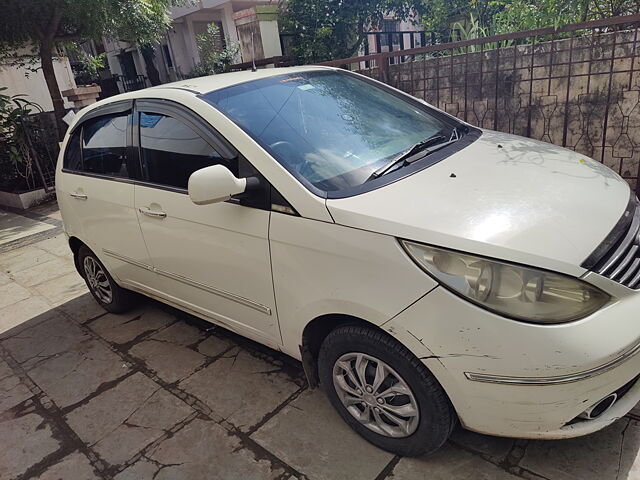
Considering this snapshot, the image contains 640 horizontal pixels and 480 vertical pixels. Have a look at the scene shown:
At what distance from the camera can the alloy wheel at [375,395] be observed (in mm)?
2004

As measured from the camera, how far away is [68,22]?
870cm

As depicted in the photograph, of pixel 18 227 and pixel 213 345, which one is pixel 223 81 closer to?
pixel 213 345

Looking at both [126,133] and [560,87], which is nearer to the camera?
[126,133]

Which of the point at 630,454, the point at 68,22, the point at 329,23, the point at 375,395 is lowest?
the point at 630,454

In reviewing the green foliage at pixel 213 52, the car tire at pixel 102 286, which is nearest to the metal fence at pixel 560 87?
the car tire at pixel 102 286

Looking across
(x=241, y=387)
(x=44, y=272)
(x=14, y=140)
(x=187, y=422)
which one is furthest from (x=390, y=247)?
(x=14, y=140)

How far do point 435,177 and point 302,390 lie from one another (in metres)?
1.46

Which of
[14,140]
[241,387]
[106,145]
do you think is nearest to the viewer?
[241,387]

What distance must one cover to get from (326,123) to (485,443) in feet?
5.99

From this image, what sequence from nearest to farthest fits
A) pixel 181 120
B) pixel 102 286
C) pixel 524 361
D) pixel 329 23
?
pixel 524 361, pixel 181 120, pixel 102 286, pixel 329 23

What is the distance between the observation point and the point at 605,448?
204 centimetres

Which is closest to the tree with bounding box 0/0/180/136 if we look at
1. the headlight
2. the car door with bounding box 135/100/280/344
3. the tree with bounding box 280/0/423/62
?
the tree with bounding box 280/0/423/62

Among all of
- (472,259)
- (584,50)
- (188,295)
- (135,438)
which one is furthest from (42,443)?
(584,50)

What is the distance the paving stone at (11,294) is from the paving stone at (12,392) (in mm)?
1578
